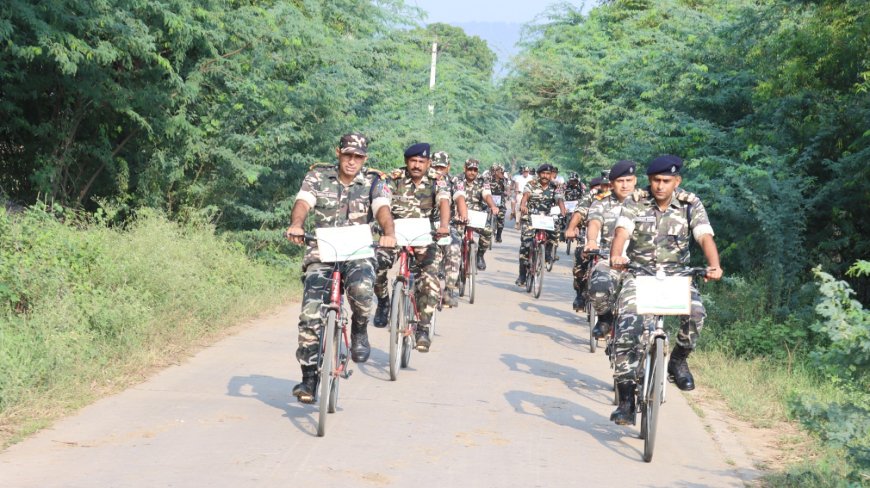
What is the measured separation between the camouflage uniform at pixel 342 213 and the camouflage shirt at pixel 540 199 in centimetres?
1012

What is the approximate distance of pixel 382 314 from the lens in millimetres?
11562

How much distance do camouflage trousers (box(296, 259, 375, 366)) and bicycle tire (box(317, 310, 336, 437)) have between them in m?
0.18

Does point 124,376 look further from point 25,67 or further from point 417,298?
point 25,67

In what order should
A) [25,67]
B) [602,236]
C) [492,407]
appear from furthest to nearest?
[25,67] → [602,236] → [492,407]

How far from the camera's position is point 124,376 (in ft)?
30.2

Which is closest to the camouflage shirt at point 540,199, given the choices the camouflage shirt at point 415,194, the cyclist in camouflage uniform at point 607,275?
the cyclist in camouflage uniform at point 607,275

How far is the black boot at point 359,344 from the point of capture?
29.3 ft

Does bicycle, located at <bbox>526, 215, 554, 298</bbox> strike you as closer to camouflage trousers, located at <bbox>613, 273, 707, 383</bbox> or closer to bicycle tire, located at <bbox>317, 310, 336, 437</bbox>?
camouflage trousers, located at <bbox>613, 273, 707, 383</bbox>

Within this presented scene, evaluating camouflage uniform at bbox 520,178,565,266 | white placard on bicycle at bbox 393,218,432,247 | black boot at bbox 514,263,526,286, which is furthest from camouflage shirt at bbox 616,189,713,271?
black boot at bbox 514,263,526,286

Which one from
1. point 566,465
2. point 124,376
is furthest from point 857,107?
point 124,376

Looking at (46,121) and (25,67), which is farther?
(46,121)

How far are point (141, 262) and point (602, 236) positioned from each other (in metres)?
5.15

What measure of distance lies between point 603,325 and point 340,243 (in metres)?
4.55

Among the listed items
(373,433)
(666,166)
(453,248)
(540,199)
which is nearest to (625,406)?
(666,166)
